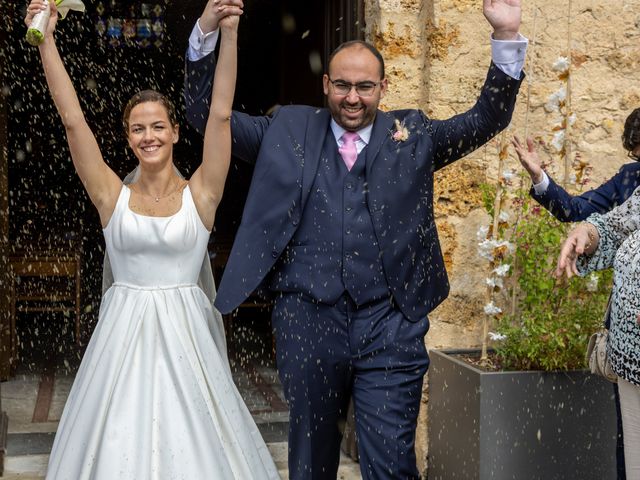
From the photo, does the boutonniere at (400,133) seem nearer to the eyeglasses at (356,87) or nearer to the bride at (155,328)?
the eyeglasses at (356,87)

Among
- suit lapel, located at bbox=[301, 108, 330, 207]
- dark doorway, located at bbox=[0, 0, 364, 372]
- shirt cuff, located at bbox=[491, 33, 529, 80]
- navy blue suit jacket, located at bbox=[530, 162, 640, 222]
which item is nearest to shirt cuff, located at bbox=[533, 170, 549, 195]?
navy blue suit jacket, located at bbox=[530, 162, 640, 222]

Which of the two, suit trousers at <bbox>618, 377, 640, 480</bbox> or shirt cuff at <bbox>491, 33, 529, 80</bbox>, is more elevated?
shirt cuff at <bbox>491, 33, 529, 80</bbox>

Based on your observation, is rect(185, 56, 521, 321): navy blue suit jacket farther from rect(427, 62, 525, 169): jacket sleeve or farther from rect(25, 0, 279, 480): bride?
rect(25, 0, 279, 480): bride

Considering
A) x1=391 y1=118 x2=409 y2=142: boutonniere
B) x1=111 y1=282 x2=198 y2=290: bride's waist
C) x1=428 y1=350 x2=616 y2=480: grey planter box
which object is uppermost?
x1=391 y1=118 x2=409 y2=142: boutonniere

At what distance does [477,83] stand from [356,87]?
153 cm

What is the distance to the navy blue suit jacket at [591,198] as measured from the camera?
4.01 meters

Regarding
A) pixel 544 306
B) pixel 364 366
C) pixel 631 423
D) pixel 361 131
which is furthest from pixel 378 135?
pixel 544 306

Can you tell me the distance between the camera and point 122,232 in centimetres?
352

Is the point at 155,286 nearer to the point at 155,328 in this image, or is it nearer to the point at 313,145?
the point at 155,328

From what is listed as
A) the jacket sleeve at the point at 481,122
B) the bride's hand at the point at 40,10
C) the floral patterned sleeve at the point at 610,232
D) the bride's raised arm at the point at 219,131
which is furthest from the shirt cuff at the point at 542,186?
the bride's hand at the point at 40,10

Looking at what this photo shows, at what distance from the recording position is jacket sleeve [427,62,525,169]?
3408 millimetres

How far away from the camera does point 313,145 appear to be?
11.6 feet

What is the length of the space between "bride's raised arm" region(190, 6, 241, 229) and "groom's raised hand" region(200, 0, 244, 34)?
0.06 feet

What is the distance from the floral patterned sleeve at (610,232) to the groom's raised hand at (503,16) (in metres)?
0.76
